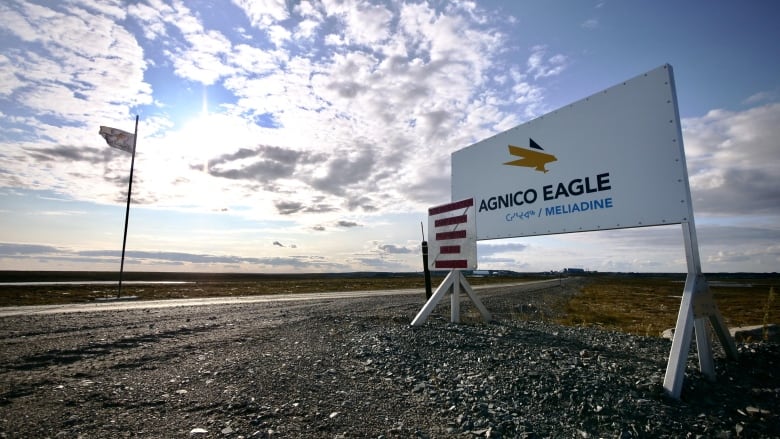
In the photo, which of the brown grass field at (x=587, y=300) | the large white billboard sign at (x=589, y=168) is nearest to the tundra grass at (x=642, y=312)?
the brown grass field at (x=587, y=300)

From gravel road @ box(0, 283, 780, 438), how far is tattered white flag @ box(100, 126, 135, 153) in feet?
62.4

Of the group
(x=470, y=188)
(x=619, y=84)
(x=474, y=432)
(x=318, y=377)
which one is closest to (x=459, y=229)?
(x=470, y=188)

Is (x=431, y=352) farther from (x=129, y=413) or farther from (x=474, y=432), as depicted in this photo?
(x=129, y=413)

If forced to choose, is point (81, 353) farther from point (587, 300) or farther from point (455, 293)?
point (587, 300)

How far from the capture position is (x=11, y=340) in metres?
7.45

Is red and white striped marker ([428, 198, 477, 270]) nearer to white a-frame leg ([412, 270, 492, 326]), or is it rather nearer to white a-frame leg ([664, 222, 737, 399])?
white a-frame leg ([412, 270, 492, 326])

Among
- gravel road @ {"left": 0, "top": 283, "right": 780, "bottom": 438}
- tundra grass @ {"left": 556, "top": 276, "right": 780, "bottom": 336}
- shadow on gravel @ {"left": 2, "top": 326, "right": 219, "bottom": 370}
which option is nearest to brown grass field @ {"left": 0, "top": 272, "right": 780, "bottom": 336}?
tundra grass @ {"left": 556, "top": 276, "right": 780, "bottom": 336}

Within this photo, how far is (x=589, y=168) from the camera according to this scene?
281 inches

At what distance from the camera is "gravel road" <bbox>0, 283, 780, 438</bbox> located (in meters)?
3.40

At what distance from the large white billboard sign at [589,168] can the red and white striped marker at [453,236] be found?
2.48ft

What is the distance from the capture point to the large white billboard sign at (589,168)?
5.85 metres

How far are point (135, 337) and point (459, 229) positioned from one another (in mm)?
7904

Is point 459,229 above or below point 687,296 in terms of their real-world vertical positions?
above

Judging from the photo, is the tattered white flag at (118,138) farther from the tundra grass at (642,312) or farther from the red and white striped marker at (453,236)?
the tundra grass at (642,312)
